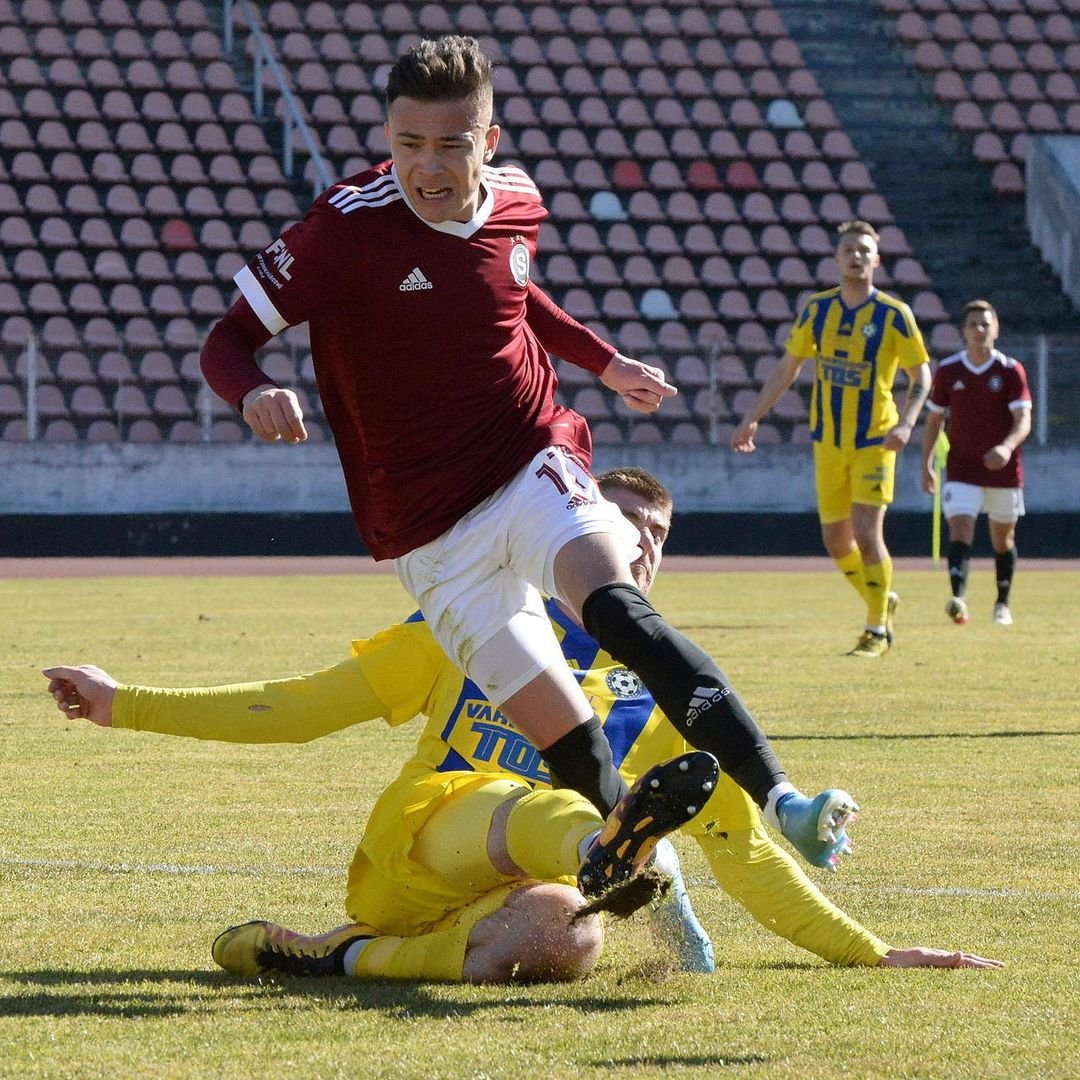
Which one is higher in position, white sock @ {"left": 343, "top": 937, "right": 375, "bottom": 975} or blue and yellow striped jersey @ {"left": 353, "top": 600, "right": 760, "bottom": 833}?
blue and yellow striped jersey @ {"left": 353, "top": 600, "right": 760, "bottom": 833}

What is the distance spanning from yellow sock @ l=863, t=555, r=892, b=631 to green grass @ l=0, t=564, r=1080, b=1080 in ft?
3.91

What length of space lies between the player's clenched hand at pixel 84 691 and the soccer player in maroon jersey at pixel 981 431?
10.2 m

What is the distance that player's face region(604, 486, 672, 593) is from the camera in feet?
13.4

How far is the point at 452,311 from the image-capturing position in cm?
384

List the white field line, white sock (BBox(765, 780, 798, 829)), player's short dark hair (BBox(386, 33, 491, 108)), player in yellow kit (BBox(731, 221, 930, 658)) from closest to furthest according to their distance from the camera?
white sock (BBox(765, 780, 798, 829)) < player's short dark hair (BBox(386, 33, 491, 108)) < the white field line < player in yellow kit (BBox(731, 221, 930, 658))

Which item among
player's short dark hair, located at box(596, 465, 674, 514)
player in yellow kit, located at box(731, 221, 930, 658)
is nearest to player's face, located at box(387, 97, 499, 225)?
player's short dark hair, located at box(596, 465, 674, 514)

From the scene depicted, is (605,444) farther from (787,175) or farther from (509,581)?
(509,581)

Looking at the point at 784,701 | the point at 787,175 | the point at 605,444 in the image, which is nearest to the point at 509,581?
the point at 784,701

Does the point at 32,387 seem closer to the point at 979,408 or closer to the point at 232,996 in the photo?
the point at 979,408

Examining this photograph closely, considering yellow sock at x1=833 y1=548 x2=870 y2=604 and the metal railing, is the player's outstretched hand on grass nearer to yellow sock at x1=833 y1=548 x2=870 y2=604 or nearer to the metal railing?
yellow sock at x1=833 y1=548 x2=870 y2=604

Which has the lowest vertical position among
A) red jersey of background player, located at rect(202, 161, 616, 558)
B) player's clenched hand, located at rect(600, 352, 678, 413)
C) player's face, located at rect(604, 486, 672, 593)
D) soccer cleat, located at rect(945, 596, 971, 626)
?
soccer cleat, located at rect(945, 596, 971, 626)

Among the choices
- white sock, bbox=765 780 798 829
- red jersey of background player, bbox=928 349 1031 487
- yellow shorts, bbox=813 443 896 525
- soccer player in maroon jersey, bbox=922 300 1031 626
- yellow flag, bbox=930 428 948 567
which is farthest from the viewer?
yellow flag, bbox=930 428 948 567

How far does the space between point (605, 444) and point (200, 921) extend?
17.8 meters

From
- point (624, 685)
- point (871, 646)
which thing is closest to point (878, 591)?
point (871, 646)
